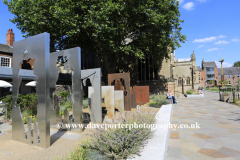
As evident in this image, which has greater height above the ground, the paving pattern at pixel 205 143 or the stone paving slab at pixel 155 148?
the stone paving slab at pixel 155 148

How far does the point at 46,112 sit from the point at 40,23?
36.8 ft

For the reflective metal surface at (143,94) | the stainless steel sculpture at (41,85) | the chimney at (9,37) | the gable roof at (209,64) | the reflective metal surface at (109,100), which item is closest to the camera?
the stainless steel sculpture at (41,85)

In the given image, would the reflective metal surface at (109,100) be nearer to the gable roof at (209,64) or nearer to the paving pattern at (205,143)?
the paving pattern at (205,143)

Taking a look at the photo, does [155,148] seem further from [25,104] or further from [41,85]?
[25,104]

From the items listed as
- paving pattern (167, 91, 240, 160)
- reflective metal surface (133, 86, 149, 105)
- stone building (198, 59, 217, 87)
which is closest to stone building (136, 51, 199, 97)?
reflective metal surface (133, 86, 149, 105)

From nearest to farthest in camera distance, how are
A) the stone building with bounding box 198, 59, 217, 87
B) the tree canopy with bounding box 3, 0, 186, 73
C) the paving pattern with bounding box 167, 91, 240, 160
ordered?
the paving pattern with bounding box 167, 91, 240, 160 → the tree canopy with bounding box 3, 0, 186, 73 → the stone building with bounding box 198, 59, 217, 87

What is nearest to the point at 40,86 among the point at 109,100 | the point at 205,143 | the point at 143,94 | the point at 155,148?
the point at 155,148

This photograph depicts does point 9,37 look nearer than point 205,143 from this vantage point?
No

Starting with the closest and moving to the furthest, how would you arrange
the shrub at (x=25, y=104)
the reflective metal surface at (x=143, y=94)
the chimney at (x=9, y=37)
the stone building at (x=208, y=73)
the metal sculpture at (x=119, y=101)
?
the shrub at (x=25, y=104), the metal sculpture at (x=119, y=101), the reflective metal surface at (x=143, y=94), the chimney at (x=9, y=37), the stone building at (x=208, y=73)

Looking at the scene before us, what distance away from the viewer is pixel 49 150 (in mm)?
4070

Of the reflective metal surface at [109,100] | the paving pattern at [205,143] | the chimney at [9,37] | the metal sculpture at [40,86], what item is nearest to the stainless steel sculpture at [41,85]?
the metal sculpture at [40,86]

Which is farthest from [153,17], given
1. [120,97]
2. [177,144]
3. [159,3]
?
[177,144]

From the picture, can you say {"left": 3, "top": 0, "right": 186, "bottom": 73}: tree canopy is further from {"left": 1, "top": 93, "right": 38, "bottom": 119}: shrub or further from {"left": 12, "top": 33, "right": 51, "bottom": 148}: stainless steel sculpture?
{"left": 12, "top": 33, "right": 51, "bottom": 148}: stainless steel sculpture

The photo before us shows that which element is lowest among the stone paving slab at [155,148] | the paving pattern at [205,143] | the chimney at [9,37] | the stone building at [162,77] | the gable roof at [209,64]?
the paving pattern at [205,143]
